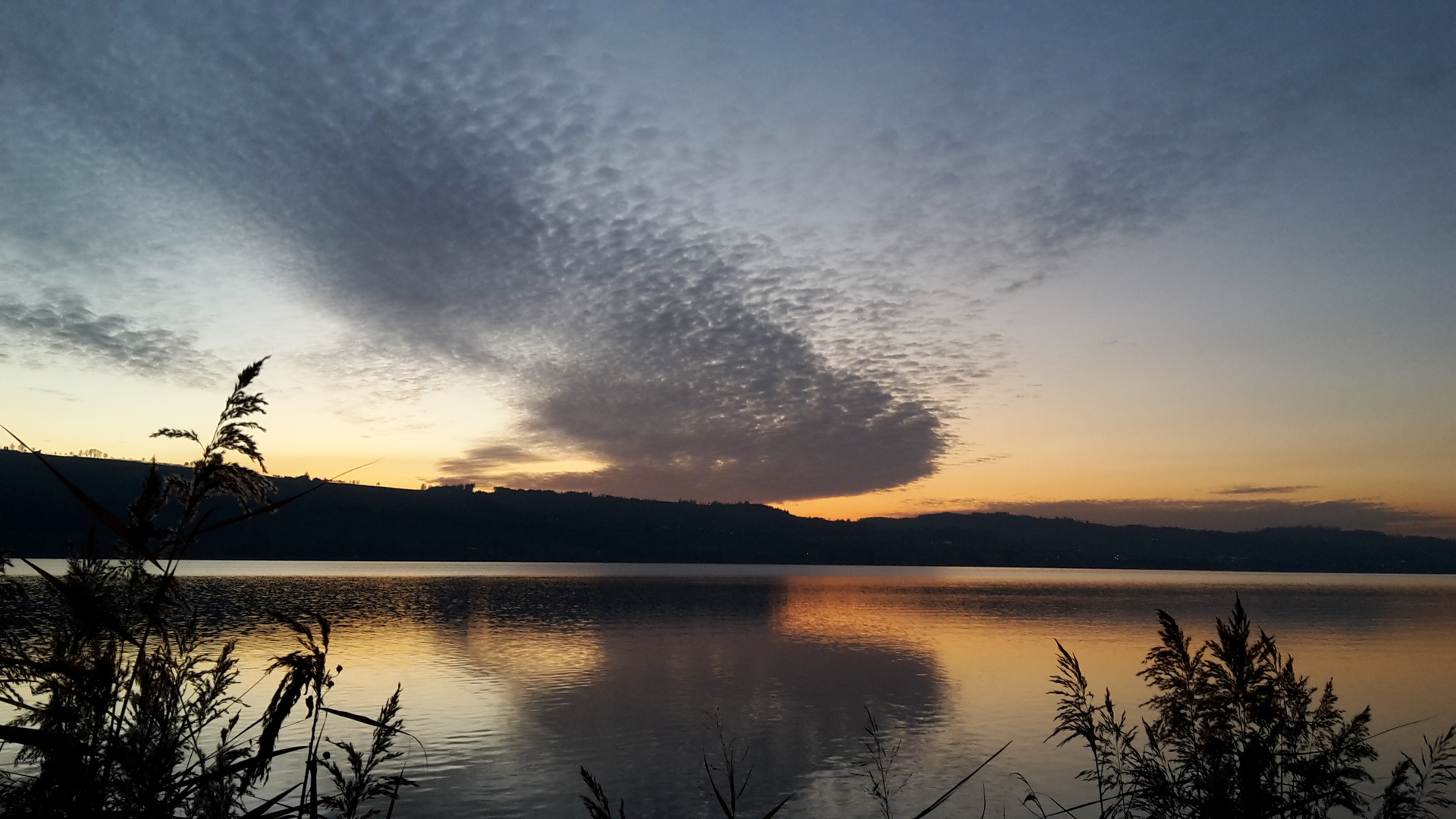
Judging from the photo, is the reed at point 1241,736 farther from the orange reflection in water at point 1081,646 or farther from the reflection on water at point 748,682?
the orange reflection in water at point 1081,646

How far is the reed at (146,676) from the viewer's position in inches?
126

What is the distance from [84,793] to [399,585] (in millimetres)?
144118

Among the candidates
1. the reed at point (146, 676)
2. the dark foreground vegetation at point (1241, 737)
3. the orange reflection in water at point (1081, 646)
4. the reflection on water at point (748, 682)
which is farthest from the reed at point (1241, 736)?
the orange reflection in water at point (1081, 646)

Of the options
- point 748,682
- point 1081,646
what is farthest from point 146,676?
point 1081,646

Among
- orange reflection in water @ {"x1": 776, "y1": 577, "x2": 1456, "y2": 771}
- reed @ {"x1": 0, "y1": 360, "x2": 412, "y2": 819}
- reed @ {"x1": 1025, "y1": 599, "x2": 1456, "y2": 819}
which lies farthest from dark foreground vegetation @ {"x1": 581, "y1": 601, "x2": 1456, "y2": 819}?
orange reflection in water @ {"x1": 776, "y1": 577, "x2": 1456, "y2": 771}

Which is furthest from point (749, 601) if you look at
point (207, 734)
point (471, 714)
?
point (207, 734)

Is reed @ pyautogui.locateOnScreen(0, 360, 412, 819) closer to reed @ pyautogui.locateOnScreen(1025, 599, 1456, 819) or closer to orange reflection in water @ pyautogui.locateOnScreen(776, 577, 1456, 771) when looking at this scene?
reed @ pyautogui.locateOnScreen(1025, 599, 1456, 819)

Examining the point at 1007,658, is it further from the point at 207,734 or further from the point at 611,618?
the point at 207,734

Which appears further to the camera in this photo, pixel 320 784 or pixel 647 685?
pixel 647 685

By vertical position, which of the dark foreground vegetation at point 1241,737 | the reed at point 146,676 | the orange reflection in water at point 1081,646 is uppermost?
the reed at point 146,676

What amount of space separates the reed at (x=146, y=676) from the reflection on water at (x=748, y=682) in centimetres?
1500

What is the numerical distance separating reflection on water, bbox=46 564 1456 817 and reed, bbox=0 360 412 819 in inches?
591

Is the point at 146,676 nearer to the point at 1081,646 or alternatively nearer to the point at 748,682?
the point at 748,682

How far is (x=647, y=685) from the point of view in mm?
38688
